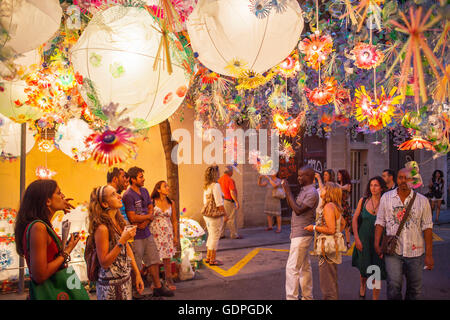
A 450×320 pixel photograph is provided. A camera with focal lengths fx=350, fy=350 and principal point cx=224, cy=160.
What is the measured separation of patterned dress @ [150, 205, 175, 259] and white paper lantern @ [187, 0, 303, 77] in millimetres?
2981

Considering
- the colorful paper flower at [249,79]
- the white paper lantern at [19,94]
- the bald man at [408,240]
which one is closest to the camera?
the colorful paper flower at [249,79]

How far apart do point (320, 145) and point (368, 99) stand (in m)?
9.09

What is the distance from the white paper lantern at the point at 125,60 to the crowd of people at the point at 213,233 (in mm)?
1001

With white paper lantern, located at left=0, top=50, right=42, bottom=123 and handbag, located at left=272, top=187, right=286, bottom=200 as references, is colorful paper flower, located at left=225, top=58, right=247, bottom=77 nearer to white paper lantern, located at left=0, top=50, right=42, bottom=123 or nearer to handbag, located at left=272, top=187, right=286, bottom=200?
white paper lantern, located at left=0, top=50, right=42, bottom=123

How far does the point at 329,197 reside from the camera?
4.19 m

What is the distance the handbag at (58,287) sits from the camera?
2.55m

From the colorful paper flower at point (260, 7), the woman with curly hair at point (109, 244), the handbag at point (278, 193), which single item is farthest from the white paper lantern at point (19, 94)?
the handbag at point (278, 193)

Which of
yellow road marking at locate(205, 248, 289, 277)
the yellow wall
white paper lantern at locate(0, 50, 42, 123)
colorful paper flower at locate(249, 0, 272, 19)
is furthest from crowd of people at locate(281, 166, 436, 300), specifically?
white paper lantern at locate(0, 50, 42, 123)

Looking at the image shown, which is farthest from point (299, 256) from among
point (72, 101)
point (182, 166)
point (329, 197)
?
point (182, 166)

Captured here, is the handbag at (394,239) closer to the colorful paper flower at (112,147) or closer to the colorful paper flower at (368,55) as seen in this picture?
the colorful paper flower at (368,55)

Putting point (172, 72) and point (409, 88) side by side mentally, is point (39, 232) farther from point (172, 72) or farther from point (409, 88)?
point (409, 88)

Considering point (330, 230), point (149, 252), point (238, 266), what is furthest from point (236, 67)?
→ point (238, 266)

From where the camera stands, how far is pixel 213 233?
646 centimetres

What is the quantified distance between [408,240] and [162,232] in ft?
10.5
